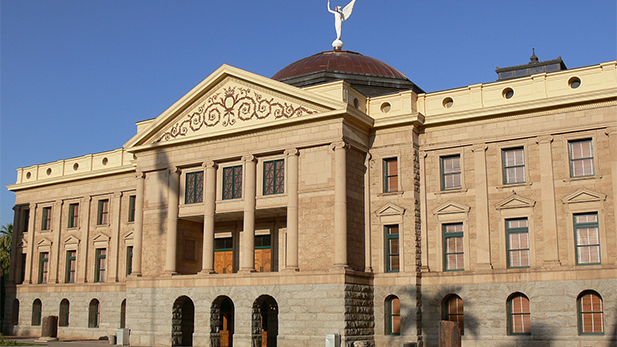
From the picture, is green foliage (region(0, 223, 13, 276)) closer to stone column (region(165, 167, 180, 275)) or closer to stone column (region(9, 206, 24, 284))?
stone column (region(9, 206, 24, 284))

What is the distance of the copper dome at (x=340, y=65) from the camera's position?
40.1m

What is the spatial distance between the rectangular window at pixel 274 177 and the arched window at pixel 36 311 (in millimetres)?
21037

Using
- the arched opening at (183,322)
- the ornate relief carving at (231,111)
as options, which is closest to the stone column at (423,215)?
the ornate relief carving at (231,111)

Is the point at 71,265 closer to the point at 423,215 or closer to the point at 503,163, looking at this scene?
the point at 423,215

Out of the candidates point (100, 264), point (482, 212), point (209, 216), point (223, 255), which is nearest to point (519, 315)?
point (482, 212)

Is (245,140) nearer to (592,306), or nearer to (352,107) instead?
(352,107)

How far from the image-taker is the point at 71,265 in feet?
144

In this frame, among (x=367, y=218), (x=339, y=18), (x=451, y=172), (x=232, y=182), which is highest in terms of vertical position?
(x=339, y=18)

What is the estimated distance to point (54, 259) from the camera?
4391cm

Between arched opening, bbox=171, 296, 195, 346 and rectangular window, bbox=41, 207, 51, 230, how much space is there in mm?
16080

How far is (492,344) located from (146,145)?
20.1m

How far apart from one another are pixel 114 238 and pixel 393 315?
19248 mm

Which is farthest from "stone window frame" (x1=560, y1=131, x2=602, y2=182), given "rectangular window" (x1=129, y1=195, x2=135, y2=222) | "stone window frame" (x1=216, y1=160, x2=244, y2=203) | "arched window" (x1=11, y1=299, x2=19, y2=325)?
"arched window" (x1=11, y1=299, x2=19, y2=325)

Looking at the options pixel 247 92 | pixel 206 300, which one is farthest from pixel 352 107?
pixel 206 300
